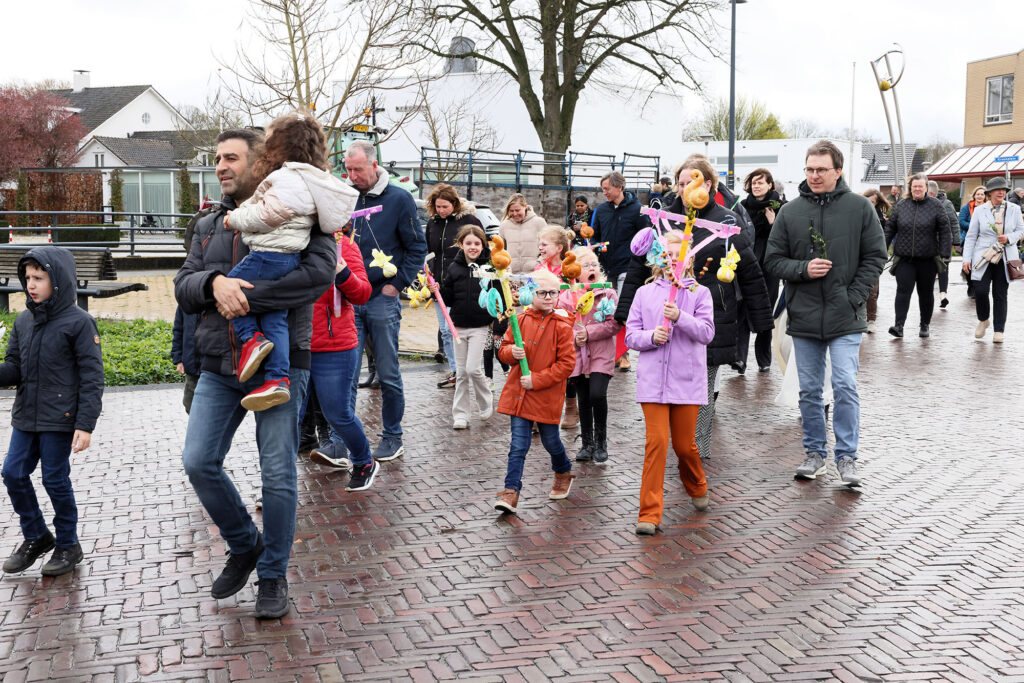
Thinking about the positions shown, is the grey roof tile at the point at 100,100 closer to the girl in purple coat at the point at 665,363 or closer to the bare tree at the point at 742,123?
the bare tree at the point at 742,123

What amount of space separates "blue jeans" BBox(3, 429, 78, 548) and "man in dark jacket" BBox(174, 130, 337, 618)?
932 mm

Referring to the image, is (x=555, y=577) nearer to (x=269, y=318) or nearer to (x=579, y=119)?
(x=269, y=318)

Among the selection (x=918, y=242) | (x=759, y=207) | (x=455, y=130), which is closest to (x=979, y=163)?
(x=455, y=130)

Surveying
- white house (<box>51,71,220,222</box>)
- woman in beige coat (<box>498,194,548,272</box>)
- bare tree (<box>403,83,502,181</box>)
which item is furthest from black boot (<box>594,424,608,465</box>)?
white house (<box>51,71,220,222</box>)

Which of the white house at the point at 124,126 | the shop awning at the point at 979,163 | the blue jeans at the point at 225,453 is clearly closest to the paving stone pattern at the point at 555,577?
the blue jeans at the point at 225,453

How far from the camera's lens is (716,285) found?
6535 mm

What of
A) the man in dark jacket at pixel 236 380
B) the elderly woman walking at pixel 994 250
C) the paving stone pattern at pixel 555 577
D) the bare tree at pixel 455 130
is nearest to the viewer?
the paving stone pattern at pixel 555 577

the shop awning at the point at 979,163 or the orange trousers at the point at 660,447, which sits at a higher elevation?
the shop awning at the point at 979,163

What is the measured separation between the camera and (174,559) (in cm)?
505

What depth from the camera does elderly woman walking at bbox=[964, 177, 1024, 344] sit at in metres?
12.8

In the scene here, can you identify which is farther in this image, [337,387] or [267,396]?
[337,387]

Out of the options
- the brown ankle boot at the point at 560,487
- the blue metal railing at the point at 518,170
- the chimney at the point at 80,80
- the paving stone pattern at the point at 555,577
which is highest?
the chimney at the point at 80,80

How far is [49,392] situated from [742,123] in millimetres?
81450

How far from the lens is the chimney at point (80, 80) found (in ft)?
239
